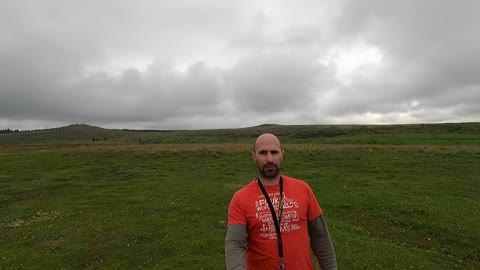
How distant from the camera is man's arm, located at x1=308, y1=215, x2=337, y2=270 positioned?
17.1 feet

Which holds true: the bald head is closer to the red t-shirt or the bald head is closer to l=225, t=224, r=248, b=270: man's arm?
the red t-shirt

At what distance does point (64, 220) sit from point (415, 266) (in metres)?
18.9

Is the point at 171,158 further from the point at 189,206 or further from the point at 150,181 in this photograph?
the point at 189,206

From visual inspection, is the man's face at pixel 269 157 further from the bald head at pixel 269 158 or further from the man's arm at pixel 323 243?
the man's arm at pixel 323 243

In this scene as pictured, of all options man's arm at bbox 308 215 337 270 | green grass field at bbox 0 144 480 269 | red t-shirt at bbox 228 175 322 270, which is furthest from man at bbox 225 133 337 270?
green grass field at bbox 0 144 480 269

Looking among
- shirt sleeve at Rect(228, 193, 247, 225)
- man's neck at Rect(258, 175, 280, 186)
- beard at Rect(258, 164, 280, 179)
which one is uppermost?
beard at Rect(258, 164, 280, 179)

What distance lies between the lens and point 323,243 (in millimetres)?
5277

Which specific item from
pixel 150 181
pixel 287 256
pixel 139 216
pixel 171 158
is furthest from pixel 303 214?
pixel 171 158

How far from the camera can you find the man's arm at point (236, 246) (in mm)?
4695

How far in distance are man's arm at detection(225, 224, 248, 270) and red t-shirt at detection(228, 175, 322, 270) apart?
10cm

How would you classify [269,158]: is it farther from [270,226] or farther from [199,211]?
[199,211]

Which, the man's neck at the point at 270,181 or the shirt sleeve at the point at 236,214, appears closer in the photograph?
the shirt sleeve at the point at 236,214

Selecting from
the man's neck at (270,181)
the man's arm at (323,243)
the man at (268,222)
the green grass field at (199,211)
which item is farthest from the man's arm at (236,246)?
the green grass field at (199,211)

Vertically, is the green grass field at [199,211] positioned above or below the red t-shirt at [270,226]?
below
